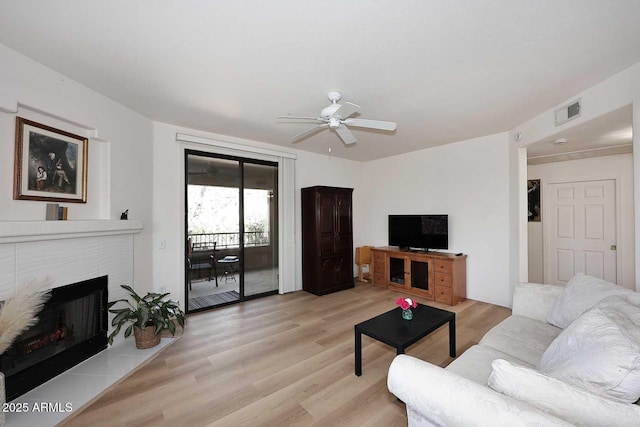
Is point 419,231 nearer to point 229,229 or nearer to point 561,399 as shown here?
point 229,229

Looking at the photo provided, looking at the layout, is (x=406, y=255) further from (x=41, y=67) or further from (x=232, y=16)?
(x=41, y=67)

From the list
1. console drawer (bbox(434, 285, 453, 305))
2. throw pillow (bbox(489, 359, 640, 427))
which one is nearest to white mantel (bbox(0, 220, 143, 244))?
throw pillow (bbox(489, 359, 640, 427))

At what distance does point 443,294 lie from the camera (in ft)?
13.8

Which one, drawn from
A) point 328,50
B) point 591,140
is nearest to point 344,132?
point 328,50

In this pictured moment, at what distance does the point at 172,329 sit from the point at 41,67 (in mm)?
2563

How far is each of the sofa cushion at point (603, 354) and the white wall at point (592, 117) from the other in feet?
4.11

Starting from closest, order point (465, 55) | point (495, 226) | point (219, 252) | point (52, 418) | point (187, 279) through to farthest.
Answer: point (52, 418) → point (465, 55) → point (187, 279) → point (495, 226) → point (219, 252)

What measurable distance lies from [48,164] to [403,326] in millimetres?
3378

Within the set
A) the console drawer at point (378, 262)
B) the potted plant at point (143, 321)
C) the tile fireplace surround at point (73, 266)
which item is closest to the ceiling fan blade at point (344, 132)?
the tile fireplace surround at point (73, 266)

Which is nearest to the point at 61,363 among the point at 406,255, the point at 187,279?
the point at 187,279

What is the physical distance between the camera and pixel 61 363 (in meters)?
2.30

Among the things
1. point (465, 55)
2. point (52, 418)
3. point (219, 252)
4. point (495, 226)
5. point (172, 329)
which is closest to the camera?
point (52, 418)

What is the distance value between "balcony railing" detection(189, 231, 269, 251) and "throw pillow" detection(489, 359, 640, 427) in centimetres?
387

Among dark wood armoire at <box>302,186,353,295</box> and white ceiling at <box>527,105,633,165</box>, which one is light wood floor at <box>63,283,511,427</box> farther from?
white ceiling at <box>527,105,633,165</box>
